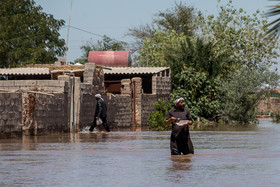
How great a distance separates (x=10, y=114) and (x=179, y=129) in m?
9.18

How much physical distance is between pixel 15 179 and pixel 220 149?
25.7 feet

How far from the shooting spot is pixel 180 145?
14117 mm

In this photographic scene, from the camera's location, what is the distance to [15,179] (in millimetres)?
10133

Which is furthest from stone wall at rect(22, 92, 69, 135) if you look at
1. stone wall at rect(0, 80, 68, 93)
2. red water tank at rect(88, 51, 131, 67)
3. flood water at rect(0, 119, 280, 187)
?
red water tank at rect(88, 51, 131, 67)

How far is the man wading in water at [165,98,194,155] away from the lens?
1386 centimetres

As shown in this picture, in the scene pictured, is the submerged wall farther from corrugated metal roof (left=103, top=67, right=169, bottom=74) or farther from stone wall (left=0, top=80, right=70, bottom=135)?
corrugated metal roof (left=103, top=67, right=169, bottom=74)

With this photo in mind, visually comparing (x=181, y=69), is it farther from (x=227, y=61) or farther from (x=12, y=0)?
(x=12, y=0)

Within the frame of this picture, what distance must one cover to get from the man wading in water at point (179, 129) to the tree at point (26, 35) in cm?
4205

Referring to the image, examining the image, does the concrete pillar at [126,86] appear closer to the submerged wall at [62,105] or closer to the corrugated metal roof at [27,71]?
the submerged wall at [62,105]

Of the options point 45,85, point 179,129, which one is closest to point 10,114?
point 45,85

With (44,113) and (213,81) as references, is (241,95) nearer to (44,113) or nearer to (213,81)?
(213,81)

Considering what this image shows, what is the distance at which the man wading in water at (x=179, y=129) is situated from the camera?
13.9 metres

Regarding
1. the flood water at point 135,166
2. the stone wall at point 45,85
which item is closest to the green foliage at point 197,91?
the stone wall at point 45,85

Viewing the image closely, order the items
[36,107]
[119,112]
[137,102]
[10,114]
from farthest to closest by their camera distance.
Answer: [137,102] → [119,112] → [36,107] → [10,114]
